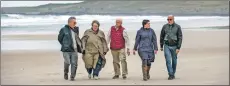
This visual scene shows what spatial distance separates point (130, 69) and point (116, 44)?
2294 millimetres

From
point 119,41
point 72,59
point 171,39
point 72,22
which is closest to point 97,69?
point 72,59

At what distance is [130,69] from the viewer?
54.8ft

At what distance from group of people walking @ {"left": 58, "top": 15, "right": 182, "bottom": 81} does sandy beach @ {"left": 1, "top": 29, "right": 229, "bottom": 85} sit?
1.07 ft

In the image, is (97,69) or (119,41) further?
(97,69)

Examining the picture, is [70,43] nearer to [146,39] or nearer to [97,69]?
[97,69]

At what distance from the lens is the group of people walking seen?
14.4 meters

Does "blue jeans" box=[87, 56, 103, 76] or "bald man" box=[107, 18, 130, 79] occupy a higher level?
"bald man" box=[107, 18, 130, 79]

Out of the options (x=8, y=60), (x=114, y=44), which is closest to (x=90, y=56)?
(x=114, y=44)

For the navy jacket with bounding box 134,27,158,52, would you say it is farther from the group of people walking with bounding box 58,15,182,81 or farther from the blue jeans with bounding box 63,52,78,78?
the blue jeans with bounding box 63,52,78,78

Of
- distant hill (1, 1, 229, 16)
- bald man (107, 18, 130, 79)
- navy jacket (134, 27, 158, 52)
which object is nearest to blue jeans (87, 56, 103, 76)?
bald man (107, 18, 130, 79)

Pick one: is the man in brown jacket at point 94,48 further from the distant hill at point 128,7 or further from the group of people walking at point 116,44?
the distant hill at point 128,7

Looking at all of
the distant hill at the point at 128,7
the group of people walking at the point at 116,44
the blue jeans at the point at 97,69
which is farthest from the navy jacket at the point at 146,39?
the distant hill at the point at 128,7

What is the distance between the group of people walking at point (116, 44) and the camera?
565 inches

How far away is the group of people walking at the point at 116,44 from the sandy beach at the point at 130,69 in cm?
33
